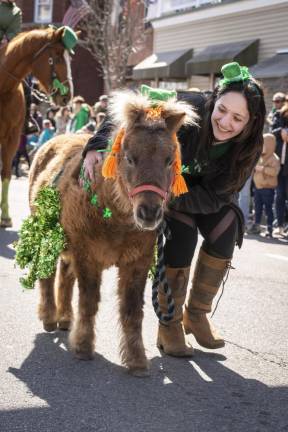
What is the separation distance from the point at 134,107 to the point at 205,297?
1596mm

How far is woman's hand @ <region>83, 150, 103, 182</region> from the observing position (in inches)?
164

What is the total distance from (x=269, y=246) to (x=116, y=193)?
6.50m

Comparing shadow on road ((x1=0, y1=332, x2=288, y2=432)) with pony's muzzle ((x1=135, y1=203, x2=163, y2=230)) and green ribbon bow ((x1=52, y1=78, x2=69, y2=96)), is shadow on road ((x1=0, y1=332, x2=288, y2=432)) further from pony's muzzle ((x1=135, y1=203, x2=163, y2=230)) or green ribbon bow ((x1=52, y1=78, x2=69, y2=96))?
green ribbon bow ((x1=52, y1=78, x2=69, y2=96))

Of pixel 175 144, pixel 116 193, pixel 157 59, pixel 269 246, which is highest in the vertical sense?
pixel 157 59

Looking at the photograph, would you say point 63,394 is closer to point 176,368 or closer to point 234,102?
point 176,368

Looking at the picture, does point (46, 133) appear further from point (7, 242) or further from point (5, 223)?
point (7, 242)

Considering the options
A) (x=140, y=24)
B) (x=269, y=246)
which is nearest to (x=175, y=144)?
(x=269, y=246)

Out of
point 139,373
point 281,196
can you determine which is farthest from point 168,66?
point 139,373

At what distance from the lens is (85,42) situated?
1162 inches

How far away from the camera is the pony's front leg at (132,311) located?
4242mm

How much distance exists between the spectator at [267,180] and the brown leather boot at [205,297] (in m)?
6.33

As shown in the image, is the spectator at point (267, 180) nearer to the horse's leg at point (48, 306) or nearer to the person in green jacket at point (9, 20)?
the person in green jacket at point (9, 20)

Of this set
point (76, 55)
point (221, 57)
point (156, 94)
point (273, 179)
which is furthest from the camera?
point (76, 55)

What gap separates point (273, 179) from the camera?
1117cm
